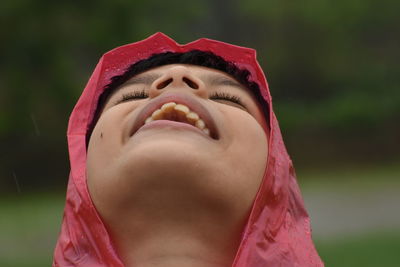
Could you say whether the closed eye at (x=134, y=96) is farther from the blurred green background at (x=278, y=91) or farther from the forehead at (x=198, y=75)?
the blurred green background at (x=278, y=91)

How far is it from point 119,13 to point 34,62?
2.59 feet

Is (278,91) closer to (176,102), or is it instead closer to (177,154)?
(176,102)

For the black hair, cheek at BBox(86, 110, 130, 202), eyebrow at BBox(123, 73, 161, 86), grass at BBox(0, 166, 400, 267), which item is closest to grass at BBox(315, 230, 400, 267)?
grass at BBox(0, 166, 400, 267)

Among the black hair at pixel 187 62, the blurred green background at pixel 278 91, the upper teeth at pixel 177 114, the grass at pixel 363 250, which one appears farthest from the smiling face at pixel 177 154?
the blurred green background at pixel 278 91

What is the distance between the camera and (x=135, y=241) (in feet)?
5.70

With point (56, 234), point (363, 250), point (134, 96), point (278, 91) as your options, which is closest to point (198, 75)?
point (134, 96)

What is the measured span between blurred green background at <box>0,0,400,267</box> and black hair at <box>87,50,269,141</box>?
139 inches

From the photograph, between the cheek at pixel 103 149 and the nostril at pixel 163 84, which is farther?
the nostril at pixel 163 84

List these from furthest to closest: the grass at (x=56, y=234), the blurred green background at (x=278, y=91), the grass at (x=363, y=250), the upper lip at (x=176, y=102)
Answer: the blurred green background at (x=278, y=91), the grass at (x=56, y=234), the grass at (x=363, y=250), the upper lip at (x=176, y=102)

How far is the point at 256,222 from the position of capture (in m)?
1.78

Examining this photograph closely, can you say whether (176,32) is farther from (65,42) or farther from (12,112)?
(12,112)

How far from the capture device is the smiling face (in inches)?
65.7

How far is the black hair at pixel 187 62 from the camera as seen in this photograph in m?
2.01

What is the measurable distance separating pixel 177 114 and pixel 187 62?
0.89ft
